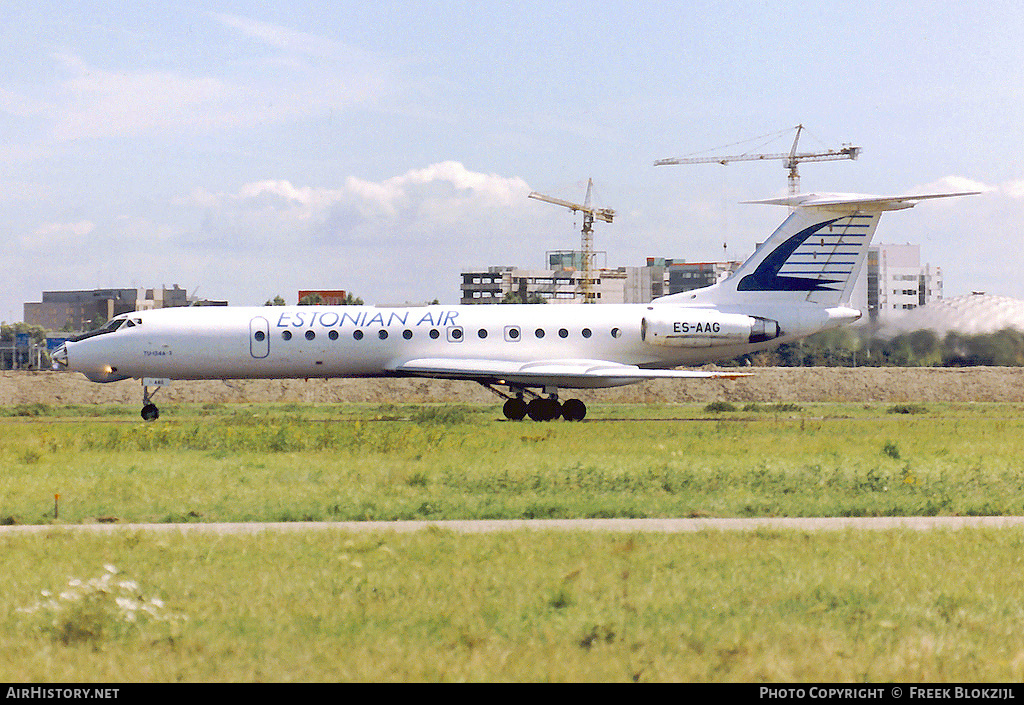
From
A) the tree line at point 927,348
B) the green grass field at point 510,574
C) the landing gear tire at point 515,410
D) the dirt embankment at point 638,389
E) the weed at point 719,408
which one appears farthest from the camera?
the dirt embankment at point 638,389

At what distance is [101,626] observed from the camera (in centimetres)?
779

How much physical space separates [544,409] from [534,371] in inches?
57.7

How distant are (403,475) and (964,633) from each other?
1028 centimetres

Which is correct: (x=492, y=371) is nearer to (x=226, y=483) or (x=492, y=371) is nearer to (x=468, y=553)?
(x=226, y=483)

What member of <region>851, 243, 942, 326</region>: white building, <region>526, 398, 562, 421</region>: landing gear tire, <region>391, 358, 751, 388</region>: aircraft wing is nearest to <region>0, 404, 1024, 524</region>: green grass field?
<region>391, 358, 751, 388</region>: aircraft wing

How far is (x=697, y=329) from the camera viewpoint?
32656mm

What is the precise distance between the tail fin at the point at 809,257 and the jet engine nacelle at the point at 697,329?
1.09 metres

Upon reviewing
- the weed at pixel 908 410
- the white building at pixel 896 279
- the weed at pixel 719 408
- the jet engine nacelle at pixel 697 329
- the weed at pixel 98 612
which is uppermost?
the white building at pixel 896 279

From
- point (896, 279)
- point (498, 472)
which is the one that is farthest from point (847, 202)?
point (896, 279)

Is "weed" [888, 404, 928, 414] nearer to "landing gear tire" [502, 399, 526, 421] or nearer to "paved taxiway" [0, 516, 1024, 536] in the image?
"landing gear tire" [502, 399, 526, 421]

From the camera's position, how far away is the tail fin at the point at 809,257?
109 feet

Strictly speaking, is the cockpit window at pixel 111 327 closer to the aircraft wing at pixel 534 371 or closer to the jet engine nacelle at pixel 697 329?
the aircraft wing at pixel 534 371

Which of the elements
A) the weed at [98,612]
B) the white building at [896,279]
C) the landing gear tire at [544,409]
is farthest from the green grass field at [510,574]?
the white building at [896,279]

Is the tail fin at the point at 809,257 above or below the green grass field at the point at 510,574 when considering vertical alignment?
above
